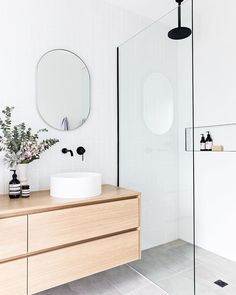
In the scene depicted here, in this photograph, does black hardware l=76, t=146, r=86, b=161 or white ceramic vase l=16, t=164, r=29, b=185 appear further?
black hardware l=76, t=146, r=86, b=161

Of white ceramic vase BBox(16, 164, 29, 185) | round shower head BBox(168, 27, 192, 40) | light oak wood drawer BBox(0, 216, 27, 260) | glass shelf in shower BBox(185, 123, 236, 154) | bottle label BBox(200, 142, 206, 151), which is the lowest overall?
light oak wood drawer BBox(0, 216, 27, 260)

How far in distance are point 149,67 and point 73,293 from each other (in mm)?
1912

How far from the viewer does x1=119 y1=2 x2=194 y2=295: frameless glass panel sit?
1773mm

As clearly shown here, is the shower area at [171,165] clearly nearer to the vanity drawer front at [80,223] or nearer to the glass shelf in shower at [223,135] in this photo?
the glass shelf in shower at [223,135]

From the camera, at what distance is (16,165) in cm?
178

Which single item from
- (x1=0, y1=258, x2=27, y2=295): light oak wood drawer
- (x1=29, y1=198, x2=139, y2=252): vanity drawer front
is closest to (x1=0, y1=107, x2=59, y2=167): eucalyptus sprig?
(x1=29, y1=198, x2=139, y2=252): vanity drawer front

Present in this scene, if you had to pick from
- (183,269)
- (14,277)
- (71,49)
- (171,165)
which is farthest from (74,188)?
(71,49)

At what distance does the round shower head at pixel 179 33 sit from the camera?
5.74ft

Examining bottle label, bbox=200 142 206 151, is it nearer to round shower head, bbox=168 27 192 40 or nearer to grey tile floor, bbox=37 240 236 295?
grey tile floor, bbox=37 240 236 295

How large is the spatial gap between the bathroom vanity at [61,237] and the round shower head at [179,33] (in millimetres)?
1223

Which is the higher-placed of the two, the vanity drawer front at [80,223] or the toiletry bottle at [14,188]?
the toiletry bottle at [14,188]

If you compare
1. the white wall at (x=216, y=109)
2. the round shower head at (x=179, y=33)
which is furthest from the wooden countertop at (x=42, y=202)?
the round shower head at (x=179, y=33)

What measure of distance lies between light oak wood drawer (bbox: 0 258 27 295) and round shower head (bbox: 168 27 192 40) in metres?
1.82

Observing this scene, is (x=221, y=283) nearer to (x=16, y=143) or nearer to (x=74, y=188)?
(x=74, y=188)
